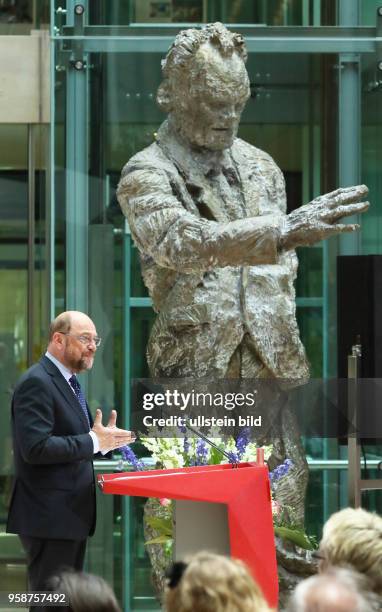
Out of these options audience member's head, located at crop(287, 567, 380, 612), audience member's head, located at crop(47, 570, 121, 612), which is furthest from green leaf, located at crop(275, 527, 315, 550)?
audience member's head, located at crop(287, 567, 380, 612)

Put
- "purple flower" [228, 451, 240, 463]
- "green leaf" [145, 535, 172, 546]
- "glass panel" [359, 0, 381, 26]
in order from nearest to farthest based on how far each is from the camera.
→ "purple flower" [228, 451, 240, 463] → "green leaf" [145, 535, 172, 546] → "glass panel" [359, 0, 381, 26]

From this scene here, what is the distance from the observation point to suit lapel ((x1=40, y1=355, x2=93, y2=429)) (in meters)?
5.80

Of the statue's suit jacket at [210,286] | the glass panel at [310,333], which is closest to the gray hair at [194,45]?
the statue's suit jacket at [210,286]

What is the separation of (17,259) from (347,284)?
3432 millimetres

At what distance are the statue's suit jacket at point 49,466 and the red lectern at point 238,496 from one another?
37 cm

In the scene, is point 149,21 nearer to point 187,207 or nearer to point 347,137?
point 347,137

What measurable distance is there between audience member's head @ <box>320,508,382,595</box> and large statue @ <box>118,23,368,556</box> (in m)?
2.57

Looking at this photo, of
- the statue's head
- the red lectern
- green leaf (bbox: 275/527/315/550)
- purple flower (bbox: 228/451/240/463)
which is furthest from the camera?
the statue's head

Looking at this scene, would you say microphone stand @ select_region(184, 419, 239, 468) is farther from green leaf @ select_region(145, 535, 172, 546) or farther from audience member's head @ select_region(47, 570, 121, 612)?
audience member's head @ select_region(47, 570, 121, 612)

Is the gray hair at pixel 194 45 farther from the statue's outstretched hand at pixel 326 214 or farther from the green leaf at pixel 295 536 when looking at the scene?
the green leaf at pixel 295 536

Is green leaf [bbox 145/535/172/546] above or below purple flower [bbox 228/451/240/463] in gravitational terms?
below

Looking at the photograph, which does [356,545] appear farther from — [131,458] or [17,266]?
[17,266]

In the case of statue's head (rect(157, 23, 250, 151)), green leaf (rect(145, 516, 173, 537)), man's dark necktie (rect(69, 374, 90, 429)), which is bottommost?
green leaf (rect(145, 516, 173, 537))

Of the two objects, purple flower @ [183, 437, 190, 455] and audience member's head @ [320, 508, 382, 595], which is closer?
audience member's head @ [320, 508, 382, 595]
